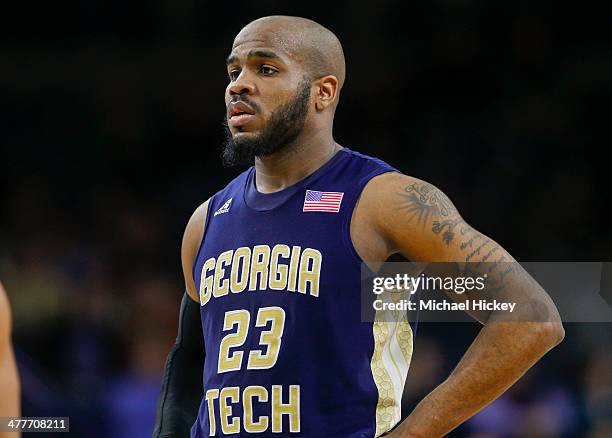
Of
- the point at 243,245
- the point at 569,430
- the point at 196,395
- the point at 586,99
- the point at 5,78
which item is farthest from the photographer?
the point at 5,78

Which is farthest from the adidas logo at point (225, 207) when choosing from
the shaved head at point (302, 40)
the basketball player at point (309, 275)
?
the shaved head at point (302, 40)

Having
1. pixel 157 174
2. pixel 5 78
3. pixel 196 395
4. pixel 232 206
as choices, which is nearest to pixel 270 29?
pixel 232 206

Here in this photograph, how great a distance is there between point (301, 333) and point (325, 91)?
1.06 metres

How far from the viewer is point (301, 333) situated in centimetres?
396

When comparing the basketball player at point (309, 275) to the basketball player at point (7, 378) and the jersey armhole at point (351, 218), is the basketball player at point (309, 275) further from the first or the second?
the basketball player at point (7, 378)

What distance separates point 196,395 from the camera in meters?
4.60

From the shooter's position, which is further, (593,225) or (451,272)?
(593,225)

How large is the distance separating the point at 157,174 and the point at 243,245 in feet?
18.7

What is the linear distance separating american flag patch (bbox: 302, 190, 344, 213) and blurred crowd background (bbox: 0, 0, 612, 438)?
346 centimetres

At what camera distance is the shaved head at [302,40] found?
4359 millimetres

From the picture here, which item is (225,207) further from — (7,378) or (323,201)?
(7,378)

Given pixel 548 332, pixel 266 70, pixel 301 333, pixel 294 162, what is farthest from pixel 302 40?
pixel 548 332

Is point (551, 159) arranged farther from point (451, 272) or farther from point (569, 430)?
point (451, 272)

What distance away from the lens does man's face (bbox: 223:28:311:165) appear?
4312 mm
